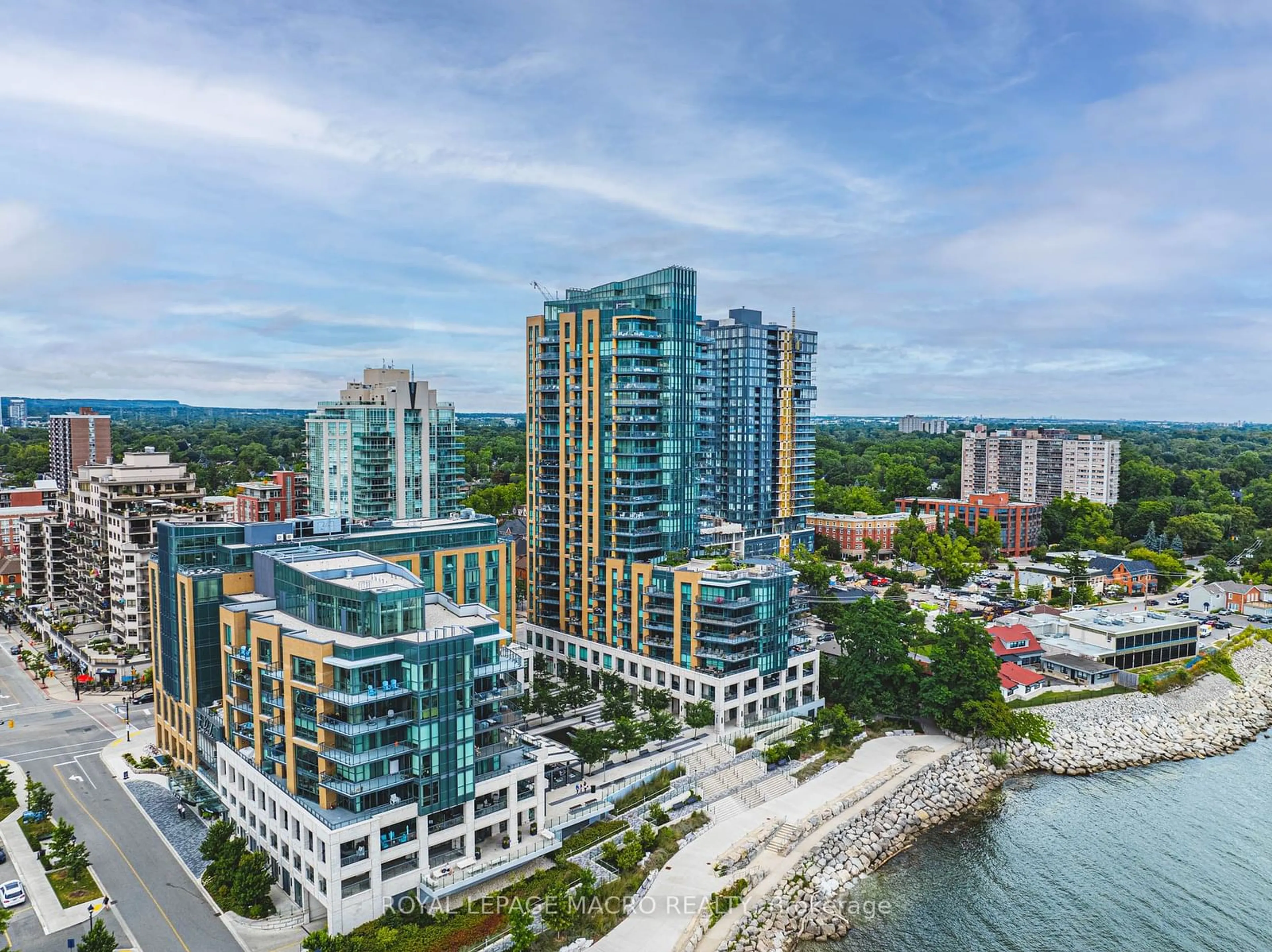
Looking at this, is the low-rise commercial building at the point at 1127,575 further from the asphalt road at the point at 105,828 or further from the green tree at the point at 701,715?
the asphalt road at the point at 105,828

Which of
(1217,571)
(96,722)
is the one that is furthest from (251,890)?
(1217,571)

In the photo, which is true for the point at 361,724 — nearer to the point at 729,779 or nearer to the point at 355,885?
the point at 355,885

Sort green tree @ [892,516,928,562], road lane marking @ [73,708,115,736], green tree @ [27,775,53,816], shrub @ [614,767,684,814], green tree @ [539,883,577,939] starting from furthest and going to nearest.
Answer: green tree @ [892,516,928,562], road lane marking @ [73,708,115,736], shrub @ [614,767,684,814], green tree @ [27,775,53,816], green tree @ [539,883,577,939]

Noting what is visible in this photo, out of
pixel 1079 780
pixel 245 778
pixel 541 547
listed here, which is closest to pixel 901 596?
pixel 1079 780

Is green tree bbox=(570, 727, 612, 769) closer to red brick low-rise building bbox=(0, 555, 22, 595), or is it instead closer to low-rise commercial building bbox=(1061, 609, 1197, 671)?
low-rise commercial building bbox=(1061, 609, 1197, 671)

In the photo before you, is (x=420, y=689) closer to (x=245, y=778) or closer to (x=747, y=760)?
(x=245, y=778)

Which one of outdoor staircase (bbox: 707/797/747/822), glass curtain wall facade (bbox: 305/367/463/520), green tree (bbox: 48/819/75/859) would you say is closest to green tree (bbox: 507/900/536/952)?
outdoor staircase (bbox: 707/797/747/822)
